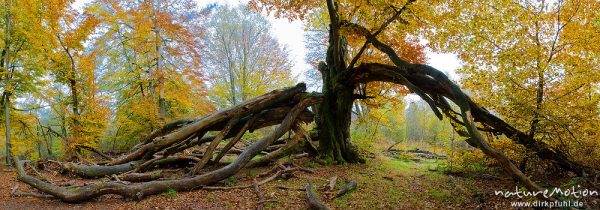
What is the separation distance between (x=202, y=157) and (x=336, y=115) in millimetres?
4094

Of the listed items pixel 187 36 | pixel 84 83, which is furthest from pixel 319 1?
pixel 84 83

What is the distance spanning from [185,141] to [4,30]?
24.6 ft

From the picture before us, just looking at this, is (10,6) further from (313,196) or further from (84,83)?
(313,196)

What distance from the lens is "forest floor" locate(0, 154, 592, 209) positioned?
5613 mm

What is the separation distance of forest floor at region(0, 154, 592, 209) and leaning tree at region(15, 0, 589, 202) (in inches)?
10.5

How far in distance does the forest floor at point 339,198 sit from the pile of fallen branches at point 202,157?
0.22 m

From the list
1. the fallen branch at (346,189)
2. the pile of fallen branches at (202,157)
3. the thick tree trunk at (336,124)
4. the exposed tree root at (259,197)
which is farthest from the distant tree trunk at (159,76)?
the fallen branch at (346,189)

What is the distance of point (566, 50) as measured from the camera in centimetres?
668

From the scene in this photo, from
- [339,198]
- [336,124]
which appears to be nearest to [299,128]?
[336,124]

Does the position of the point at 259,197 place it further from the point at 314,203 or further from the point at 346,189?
the point at 346,189

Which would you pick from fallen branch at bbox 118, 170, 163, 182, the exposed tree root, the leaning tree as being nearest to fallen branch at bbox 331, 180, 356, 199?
the exposed tree root

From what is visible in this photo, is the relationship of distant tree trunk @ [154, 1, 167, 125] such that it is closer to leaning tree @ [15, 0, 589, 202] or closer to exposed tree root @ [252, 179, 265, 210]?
leaning tree @ [15, 0, 589, 202]

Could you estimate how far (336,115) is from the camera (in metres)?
10.0

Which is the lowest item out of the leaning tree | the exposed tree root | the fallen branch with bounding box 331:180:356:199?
the exposed tree root
